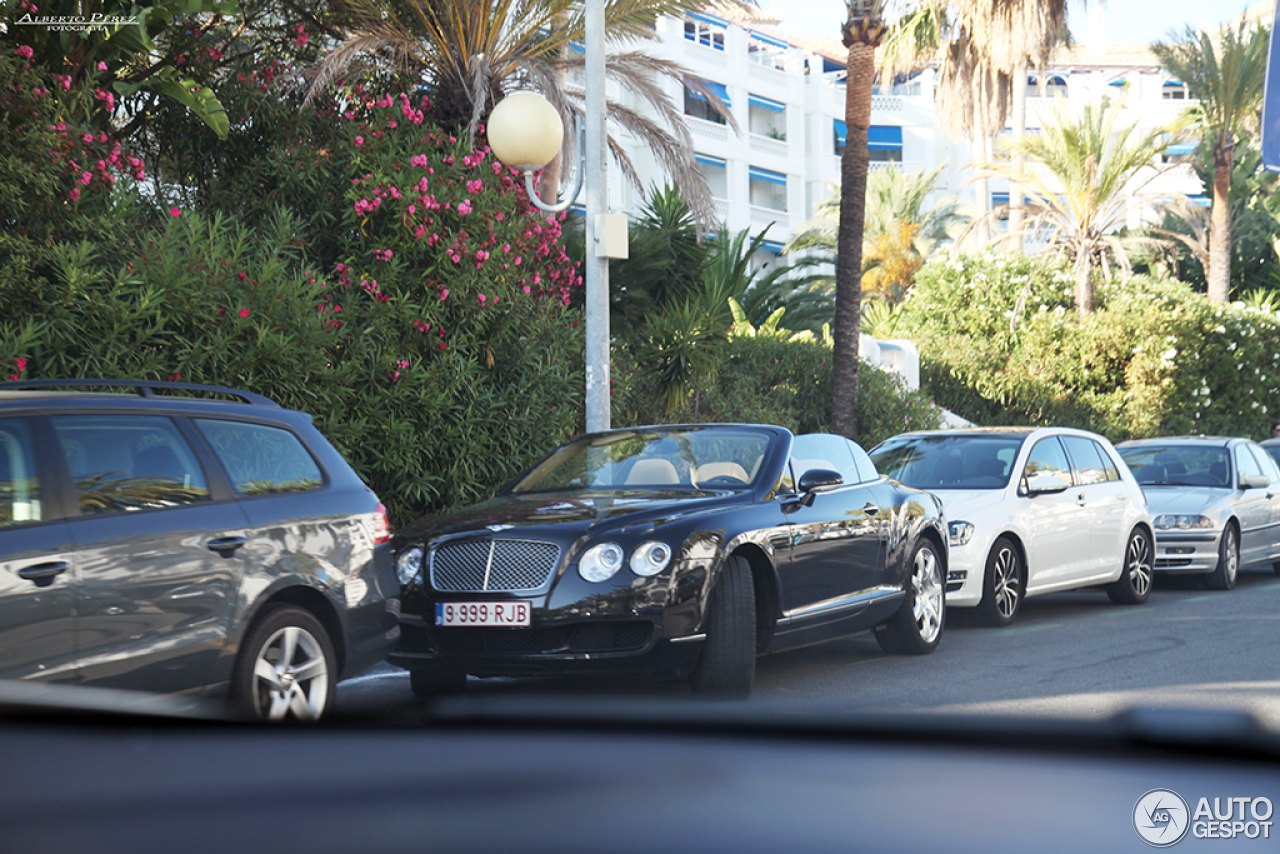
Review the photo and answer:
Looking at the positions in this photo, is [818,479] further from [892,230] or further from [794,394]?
[892,230]

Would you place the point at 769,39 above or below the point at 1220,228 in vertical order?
above

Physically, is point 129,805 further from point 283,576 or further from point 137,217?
point 137,217

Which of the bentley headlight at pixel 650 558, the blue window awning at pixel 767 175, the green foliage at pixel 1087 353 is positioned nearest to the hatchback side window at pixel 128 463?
the bentley headlight at pixel 650 558

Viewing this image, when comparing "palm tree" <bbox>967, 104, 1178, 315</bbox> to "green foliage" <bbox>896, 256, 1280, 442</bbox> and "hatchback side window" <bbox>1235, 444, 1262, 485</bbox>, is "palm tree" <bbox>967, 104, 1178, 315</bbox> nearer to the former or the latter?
"green foliage" <bbox>896, 256, 1280, 442</bbox>

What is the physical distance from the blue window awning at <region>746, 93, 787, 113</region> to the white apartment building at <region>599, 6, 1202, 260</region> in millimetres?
63

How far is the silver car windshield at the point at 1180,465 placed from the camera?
1379cm

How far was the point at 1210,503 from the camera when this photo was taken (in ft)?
42.3

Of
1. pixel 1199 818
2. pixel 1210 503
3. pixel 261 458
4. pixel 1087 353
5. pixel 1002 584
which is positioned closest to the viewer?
pixel 1199 818

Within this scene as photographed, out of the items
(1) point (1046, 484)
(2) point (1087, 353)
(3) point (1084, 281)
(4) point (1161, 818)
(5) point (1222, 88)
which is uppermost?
(5) point (1222, 88)

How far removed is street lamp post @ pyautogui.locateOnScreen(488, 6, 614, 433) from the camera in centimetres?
1052

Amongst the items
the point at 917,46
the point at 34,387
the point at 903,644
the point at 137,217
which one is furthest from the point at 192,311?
the point at 917,46

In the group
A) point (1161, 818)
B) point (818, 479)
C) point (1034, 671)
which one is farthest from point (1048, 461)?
point (1161, 818)

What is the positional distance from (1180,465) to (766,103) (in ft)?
133

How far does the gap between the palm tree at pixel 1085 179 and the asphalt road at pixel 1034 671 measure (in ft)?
62.6
